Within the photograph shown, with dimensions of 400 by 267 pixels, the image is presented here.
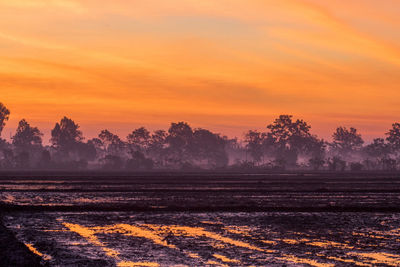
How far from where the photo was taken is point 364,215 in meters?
35.2

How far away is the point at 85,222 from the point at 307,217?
A: 38.0 ft

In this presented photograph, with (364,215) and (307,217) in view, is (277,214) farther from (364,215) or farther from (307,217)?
(364,215)

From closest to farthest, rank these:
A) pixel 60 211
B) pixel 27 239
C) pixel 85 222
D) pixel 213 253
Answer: pixel 213 253
pixel 27 239
pixel 85 222
pixel 60 211

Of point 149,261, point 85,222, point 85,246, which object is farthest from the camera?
point 85,222

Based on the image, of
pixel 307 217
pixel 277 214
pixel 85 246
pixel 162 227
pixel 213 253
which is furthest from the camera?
pixel 277 214

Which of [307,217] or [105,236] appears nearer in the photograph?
[105,236]

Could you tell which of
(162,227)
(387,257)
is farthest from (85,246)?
(387,257)

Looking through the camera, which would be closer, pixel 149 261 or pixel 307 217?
pixel 149 261

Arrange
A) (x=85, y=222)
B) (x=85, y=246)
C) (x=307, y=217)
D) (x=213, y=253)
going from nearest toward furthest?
(x=213, y=253) < (x=85, y=246) < (x=85, y=222) < (x=307, y=217)

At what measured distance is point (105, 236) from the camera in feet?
77.9

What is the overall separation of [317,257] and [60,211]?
23.2 meters

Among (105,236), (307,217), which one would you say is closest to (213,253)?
(105,236)

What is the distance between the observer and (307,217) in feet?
110

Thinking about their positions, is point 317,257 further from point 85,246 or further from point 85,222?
point 85,222
